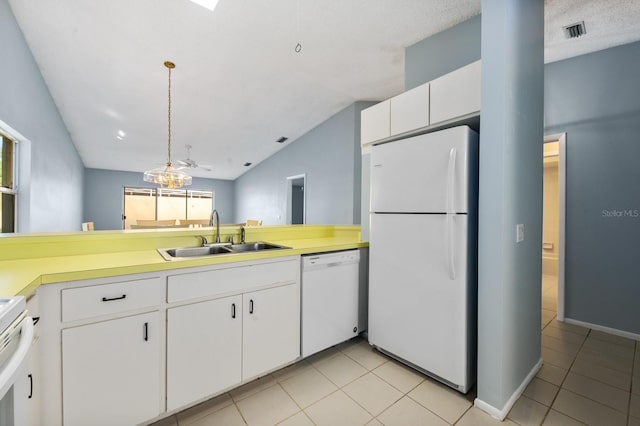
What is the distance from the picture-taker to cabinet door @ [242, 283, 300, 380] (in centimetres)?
168

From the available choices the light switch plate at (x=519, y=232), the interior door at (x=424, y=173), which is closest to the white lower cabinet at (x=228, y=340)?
the interior door at (x=424, y=173)

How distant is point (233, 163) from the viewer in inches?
311

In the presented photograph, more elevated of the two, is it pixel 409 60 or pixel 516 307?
pixel 409 60

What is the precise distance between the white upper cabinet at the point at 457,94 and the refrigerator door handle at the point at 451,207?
0.90 feet

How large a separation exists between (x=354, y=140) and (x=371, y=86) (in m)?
1.03

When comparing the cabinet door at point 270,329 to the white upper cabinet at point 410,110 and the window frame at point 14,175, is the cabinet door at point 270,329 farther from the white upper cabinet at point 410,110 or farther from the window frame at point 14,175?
the window frame at point 14,175

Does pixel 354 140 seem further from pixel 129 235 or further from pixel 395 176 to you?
pixel 129 235

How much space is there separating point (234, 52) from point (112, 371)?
332 cm

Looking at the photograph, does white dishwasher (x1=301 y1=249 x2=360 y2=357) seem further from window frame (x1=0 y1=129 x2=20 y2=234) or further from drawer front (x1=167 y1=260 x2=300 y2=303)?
window frame (x1=0 y1=129 x2=20 y2=234)

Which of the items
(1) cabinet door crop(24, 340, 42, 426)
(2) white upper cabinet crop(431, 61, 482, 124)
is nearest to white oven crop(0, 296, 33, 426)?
(1) cabinet door crop(24, 340, 42, 426)

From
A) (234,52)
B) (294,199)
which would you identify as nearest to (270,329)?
(234,52)

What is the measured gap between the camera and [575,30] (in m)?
2.26

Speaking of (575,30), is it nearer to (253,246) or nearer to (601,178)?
(601,178)

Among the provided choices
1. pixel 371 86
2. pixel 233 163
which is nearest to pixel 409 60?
pixel 371 86
